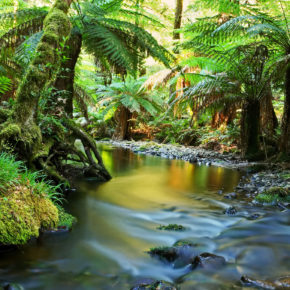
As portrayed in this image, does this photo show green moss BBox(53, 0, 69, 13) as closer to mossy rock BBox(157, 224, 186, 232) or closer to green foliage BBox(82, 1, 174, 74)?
green foliage BBox(82, 1, 174, 74)

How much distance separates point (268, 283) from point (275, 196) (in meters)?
1.94

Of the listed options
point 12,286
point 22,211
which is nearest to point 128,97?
point 22,211

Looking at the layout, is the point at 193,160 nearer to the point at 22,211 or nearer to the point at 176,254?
the point at 176,254

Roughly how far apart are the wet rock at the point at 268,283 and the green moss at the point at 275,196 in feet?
5.83

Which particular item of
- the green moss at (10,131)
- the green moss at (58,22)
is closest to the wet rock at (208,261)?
the green moss at (10,131)

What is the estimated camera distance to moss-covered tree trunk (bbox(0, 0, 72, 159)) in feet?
8.70

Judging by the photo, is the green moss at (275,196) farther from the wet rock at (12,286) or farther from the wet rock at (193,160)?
the wet rock at (193,160)

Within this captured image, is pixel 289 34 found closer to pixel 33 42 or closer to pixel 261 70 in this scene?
pixel 261 70

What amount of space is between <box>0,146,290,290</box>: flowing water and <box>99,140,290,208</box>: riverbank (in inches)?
10.8

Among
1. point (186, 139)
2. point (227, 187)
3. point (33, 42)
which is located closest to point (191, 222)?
point (227, 187)

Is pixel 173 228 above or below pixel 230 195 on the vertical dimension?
below

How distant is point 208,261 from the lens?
1859mm

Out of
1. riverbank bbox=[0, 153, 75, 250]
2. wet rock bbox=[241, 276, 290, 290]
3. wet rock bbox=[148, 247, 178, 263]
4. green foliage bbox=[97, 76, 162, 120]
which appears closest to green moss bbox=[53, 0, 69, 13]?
riverbank bbox=[0, 153, 75, 250]

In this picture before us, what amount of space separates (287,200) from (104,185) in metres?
2.35
